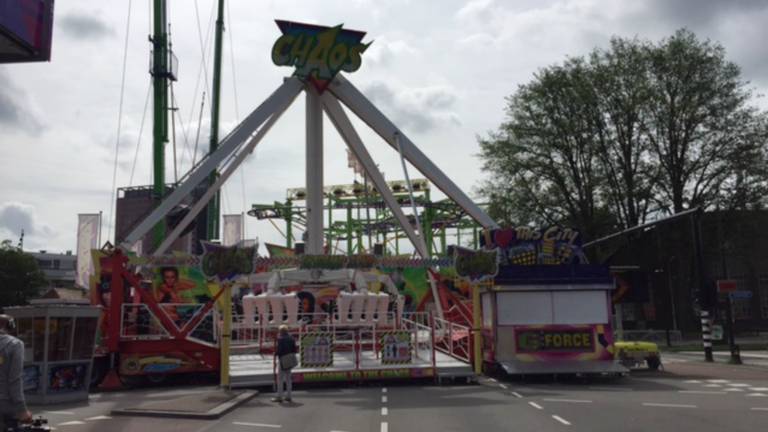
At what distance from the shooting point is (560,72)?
45656 millimetres

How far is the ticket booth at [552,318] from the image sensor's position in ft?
66.9

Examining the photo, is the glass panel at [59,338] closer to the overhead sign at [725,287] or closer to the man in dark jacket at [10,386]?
the man in dark jacket at [10,386]

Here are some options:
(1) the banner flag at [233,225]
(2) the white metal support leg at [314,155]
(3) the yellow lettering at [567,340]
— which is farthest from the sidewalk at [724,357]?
(1) the banner flag at [233,225]

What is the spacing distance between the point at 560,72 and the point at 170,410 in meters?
38.2

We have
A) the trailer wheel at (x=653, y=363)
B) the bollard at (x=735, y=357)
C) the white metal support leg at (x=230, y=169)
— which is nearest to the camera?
the trailer wheel at (x=653, y=363)

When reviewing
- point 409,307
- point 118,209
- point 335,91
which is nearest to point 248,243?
point 335,91

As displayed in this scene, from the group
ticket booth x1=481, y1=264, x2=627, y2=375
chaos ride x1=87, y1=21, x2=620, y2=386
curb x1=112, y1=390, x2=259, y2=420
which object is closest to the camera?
curb x1=112, y1=390, x2=259, y2=420

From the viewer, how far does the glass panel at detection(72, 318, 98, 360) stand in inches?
666

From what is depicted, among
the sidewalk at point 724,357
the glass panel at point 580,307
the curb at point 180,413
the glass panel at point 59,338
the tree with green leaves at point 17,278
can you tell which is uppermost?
the tree with green leaves at point 17,278

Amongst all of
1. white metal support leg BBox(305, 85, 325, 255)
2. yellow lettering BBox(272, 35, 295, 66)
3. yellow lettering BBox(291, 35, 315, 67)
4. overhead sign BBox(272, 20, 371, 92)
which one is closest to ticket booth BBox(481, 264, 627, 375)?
white metal support leg BBox(305, 85, 325, 255)

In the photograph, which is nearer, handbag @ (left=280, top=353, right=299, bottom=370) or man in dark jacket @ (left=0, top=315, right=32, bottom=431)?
man in dark jacket @ (left=0, top=315, right=32, bottom=431)

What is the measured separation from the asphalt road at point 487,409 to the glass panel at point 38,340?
57.3 inches

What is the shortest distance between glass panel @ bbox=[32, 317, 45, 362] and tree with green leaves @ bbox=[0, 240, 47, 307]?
5355cm

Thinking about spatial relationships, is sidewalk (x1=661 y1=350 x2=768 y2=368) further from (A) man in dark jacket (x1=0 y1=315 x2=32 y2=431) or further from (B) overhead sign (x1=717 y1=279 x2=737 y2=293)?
(A) man in dark jacket (x1=0 y1=315 x2=32 y2=431)
